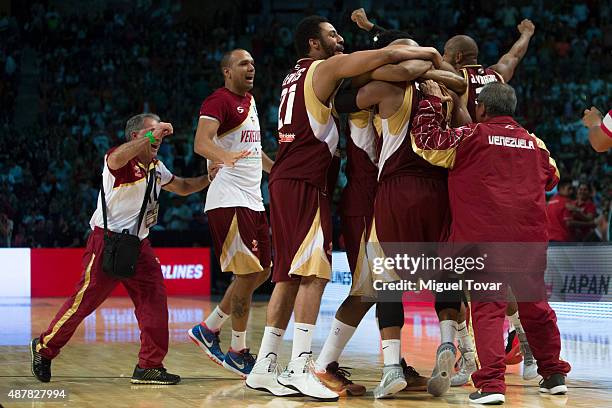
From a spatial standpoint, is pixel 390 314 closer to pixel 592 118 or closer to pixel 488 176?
pixel 488 176

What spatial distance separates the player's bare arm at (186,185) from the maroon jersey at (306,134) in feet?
4.91

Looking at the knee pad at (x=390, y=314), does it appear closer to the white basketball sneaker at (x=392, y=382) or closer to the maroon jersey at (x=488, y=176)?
the white basketball sneaker at (x=392, y=382)

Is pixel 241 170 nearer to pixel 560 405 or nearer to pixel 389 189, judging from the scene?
pixel 389 189

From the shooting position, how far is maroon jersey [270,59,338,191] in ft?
20.2

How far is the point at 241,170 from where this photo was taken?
24.8 ft

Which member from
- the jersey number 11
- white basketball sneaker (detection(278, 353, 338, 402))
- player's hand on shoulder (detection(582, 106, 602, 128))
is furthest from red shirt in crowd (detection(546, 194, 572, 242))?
white basketball sneaker (detection(278, 353, 338, 402))

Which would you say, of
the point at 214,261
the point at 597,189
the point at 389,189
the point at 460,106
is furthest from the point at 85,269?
the point at 597,189

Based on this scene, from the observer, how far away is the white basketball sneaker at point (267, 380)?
6078 millimetres

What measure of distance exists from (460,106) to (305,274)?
61.5 inches

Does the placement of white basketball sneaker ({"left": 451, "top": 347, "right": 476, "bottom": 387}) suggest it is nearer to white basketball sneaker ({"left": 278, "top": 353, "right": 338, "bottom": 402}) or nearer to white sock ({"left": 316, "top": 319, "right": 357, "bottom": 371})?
white sock ({"left": 316, "top": 319, "right": 357, "bottom": 371})

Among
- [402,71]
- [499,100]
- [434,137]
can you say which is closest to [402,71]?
[402,71]

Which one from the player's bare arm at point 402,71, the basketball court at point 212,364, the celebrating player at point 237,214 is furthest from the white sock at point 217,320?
the player's bare arm at point 402,71

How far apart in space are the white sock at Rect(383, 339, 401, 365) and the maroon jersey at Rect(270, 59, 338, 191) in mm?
1078

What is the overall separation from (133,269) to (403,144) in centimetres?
213
